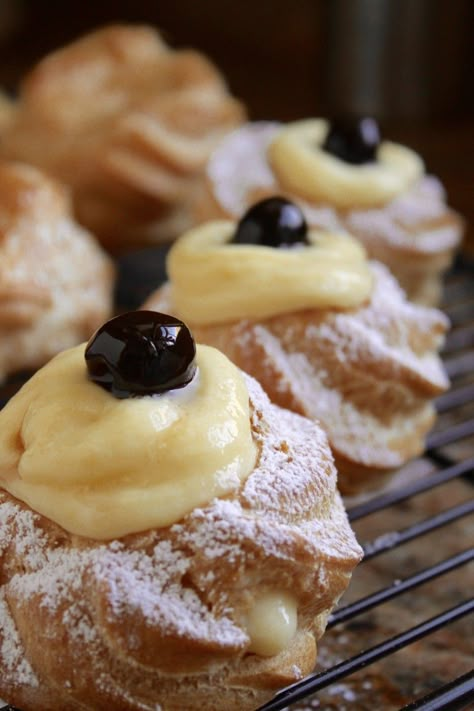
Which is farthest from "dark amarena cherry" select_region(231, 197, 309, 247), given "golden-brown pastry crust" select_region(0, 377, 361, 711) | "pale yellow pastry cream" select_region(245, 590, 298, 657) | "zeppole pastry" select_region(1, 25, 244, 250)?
"zeppole pastry" select_region(1, 25, 244, 250)

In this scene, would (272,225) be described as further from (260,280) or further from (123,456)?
(123,456)

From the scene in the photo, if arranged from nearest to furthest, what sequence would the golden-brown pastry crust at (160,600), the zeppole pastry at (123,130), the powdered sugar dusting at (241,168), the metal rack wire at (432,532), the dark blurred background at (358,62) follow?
the golden-brown pastry crust at (160,600)
the metal rack wire at (432,532)
the powdered sugar dusting at (241,168)
the zeppole pastry at (123,130)
the dark blurred background at (358,62)

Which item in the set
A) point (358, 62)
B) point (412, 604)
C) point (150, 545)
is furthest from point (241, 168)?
point (358, 62)

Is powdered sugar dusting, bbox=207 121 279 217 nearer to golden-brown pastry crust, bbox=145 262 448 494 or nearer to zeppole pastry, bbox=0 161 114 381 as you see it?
zeppole pastry, bbox=0 161 114 381

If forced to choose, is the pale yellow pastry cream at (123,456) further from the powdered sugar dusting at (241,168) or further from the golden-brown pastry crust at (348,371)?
the powdered sugar dusting at (241,168)

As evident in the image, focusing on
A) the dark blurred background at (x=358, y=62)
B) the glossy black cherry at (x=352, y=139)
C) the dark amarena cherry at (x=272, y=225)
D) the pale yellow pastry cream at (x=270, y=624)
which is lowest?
the dark blurred background at (x=358, y=62)

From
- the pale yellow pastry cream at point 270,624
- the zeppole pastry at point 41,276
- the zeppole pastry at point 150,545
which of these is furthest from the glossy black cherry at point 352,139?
the pale yellow pastry cream at point 270,624
